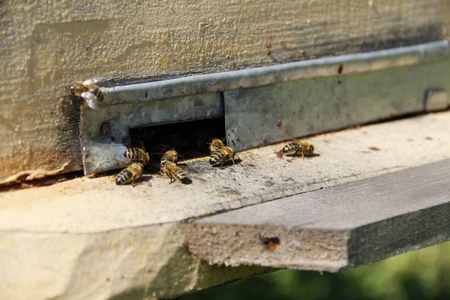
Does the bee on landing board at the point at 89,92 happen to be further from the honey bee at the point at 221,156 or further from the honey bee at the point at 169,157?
the honey bee at the point at 221,156

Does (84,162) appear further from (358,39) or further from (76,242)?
(358,39)

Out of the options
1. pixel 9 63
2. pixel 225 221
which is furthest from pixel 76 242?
pixel 9 63

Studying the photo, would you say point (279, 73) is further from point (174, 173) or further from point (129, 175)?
→ point (129, 175)

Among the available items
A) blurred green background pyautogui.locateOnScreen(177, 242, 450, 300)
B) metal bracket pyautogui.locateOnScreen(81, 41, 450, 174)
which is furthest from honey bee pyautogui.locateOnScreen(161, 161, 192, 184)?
blurred green background pyautogui.locateOnScreen(177, 242, 450, 300)

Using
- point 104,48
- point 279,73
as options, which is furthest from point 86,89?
point 279,73

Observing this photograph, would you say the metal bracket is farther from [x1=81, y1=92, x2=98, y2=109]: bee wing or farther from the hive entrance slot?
the hive entrance slot

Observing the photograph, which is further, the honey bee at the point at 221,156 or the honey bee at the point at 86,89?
the honey bee at the point at 221,156

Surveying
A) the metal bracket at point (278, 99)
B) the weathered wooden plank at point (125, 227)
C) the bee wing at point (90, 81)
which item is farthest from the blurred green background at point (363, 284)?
the bee wing at point (90, 81)
